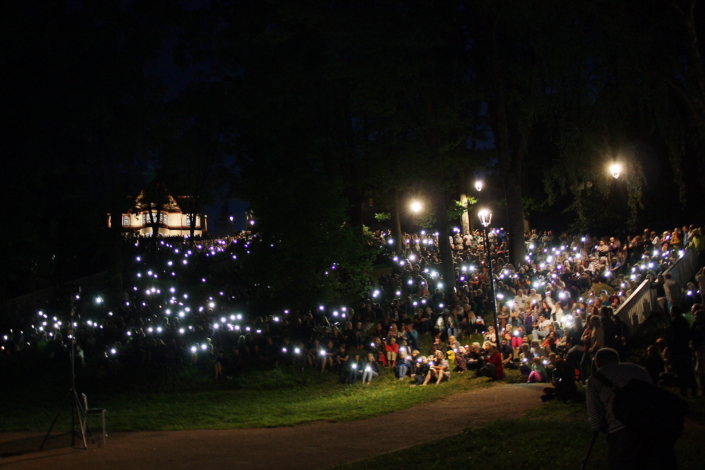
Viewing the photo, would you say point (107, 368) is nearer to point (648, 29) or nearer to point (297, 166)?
point (297, 166)

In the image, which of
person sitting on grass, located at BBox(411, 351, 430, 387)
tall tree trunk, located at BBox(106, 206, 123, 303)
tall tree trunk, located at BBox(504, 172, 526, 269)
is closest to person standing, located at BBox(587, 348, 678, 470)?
person sitting on grass, located at BBox(411, 351, 430, 387)

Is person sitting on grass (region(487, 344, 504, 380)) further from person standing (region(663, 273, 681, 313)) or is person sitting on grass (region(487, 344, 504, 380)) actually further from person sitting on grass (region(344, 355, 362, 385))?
person standing (region(663, 273, 681, 313))

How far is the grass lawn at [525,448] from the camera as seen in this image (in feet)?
22.2

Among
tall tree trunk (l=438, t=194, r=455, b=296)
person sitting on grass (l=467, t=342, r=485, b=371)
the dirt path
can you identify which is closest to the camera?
the dirt path

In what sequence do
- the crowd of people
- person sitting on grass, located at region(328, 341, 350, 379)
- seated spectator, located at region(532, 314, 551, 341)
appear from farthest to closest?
person sitting on grass, located at region(328, 341, 350, 379) < seated spectator, located at region(532, 314, 551, 341) < the crowd of people

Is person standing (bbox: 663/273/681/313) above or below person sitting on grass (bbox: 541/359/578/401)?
above

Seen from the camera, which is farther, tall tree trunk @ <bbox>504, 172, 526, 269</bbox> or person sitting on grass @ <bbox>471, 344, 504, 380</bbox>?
tall tree trunk @ <bbox>504, 172, 526, 269</bbox>

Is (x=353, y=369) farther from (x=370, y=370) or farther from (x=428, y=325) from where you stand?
(x=428, y=325)

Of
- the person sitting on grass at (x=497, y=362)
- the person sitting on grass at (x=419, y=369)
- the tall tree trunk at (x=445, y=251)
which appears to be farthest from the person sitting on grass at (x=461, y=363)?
the tall tree trunk at (x=445, y=251)

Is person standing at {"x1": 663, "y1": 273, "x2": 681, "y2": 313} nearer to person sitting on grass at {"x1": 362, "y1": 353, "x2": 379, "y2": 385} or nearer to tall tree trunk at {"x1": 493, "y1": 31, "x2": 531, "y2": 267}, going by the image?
person sitting on grass at {"x1": 362, "y1": 353, "x2": 379, "y2": 385}

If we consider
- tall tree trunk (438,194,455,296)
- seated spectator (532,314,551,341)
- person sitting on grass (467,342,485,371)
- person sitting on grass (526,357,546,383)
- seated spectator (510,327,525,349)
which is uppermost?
tall tree trunk (438,194,455,296)

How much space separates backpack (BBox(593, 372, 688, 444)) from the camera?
409 cm

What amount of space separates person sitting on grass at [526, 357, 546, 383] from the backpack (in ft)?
31.1

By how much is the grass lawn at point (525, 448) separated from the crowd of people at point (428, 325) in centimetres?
184
